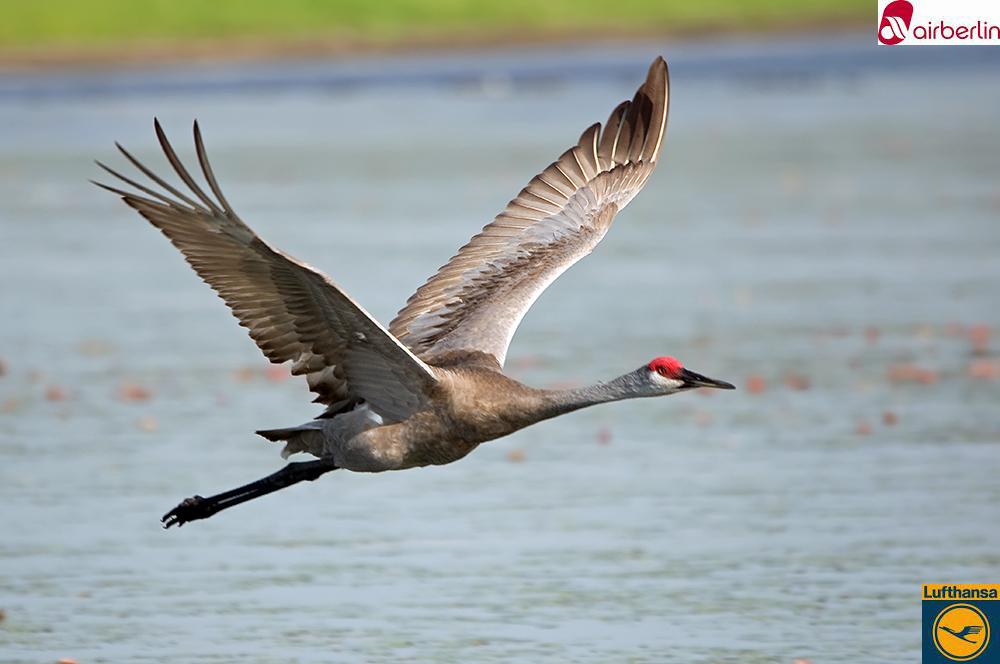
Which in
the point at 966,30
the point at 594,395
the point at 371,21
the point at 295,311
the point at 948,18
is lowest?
the point at 594,395

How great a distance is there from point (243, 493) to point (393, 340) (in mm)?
1768

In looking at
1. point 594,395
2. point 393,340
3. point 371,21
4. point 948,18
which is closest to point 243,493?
point 393,340

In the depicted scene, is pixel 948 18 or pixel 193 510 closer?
pixel 193 510

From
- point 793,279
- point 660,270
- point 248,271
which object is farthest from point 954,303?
point 248,271

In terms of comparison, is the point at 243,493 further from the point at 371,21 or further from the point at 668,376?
the point at 371,21

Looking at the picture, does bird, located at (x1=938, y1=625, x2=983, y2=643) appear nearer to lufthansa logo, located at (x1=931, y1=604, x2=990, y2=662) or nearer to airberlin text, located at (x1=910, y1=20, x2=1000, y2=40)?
lufthansa logo, located at (x1=931, y1=604, x2=990, y2=662)

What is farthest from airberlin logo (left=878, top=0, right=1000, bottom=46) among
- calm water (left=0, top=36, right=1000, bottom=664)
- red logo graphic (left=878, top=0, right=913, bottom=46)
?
calm water (left=0, top=36, right=1000, bottom=664)

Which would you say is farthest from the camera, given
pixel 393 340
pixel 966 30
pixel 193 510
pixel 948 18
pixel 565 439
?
pixel 966 30

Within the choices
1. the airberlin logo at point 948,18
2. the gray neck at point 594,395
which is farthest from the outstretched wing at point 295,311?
the airberlin logo at point 948,18

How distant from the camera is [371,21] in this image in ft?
157

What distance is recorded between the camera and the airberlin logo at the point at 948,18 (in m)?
20.7

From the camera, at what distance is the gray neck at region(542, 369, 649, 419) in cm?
711

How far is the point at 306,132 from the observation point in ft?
92.5

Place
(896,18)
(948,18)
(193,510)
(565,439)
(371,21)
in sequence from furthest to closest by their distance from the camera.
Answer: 1. (371,21)
2. (896,18)
3. (948,18)
4. (565,439)
5. (193,510)
